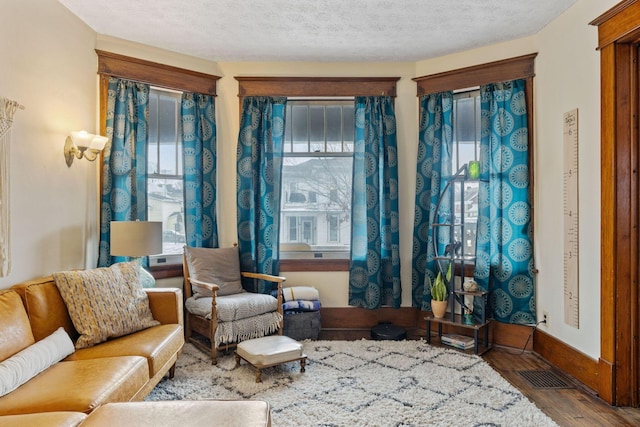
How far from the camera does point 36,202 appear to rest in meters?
2.82

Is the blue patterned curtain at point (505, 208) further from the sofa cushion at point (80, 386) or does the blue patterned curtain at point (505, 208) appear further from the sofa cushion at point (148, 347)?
the sofa cushion at point (80, 386)

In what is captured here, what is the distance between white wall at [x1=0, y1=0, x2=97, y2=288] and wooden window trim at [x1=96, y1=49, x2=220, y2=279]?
86 mm

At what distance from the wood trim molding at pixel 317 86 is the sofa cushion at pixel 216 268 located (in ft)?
5.50

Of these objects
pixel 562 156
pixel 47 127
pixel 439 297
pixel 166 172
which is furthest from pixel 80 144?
pixel 562 156

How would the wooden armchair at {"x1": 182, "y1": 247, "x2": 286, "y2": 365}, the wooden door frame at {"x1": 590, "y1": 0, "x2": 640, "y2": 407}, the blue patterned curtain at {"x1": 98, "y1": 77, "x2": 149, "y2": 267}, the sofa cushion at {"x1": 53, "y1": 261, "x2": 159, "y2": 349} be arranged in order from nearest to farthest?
the sofa cushion at {"x1": 53, "y1": 261, "x2": 159, "y2": 349} < the wooden door frame at {"x1": 590, "y1": 0, "x2": 640, "y2": 407} < the wooden armchair at {"x1": 182, "y1": 247, "x2": 286, "y2": 365} < the blue patterned curtain at {"x1": 98, "y1": 77, "x2": 149, "y2": 267}

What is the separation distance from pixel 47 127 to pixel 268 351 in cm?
229

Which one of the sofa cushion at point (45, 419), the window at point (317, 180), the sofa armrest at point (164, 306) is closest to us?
the sofa cushion at point (45, 419)

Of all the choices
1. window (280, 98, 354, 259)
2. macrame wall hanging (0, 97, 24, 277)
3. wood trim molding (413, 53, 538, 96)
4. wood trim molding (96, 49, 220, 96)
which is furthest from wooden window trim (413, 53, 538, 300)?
macrame wall hanging (0, 97, 24, 277)

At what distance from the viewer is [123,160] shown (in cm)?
365

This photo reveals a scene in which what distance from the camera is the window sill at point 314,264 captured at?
4.30 meters

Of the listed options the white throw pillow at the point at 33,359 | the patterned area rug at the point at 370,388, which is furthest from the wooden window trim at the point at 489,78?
the white throw pillow at the point at 33,359

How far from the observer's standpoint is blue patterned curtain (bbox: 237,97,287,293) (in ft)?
13.7

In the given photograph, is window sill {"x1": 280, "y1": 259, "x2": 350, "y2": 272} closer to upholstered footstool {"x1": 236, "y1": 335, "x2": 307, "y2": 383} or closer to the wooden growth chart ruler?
upholstered footstool {"x1": 236, "y1": 335, "x2": 307, "y2": 383}

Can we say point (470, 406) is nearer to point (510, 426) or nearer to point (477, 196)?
point (510, 426)
